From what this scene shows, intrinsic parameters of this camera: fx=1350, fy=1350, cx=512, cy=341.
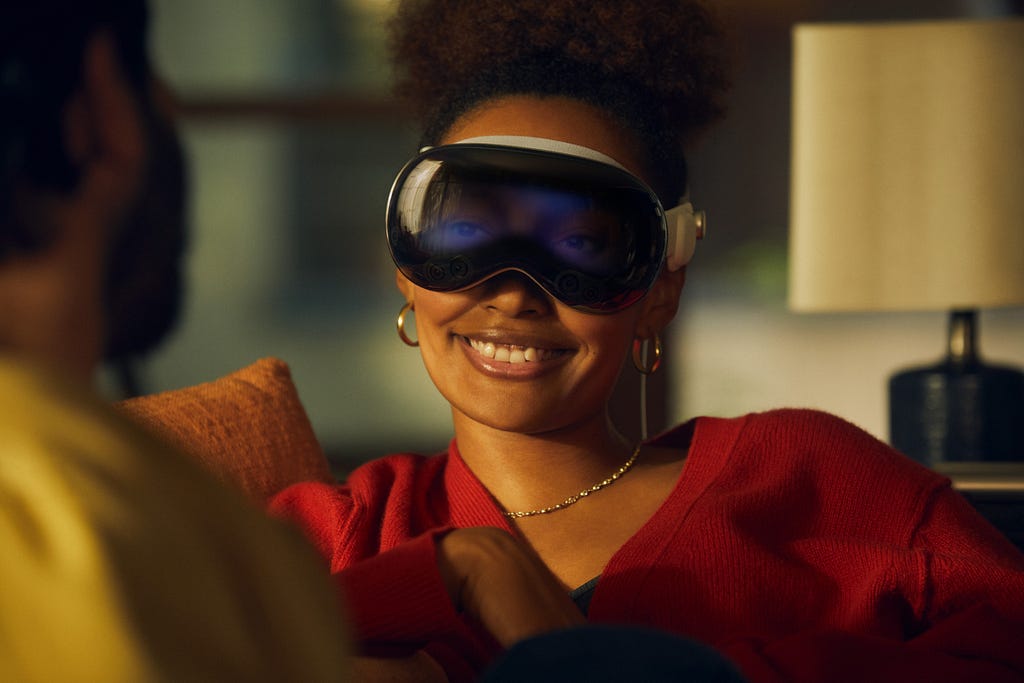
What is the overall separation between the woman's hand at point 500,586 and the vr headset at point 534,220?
0.36m

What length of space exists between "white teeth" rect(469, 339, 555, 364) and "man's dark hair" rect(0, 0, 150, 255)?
0.78m

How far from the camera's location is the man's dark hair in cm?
54

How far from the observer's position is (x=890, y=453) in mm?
1346

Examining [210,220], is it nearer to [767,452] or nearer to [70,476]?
[767,452]

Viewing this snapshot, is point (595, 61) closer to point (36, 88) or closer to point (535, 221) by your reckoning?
point (535, 221)

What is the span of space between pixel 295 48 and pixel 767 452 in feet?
10.0

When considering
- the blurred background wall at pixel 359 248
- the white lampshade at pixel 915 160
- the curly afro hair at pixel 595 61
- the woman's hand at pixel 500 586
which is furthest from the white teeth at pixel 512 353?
the blurred background wall at pixel 359 248

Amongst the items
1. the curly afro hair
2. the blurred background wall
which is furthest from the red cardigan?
the blurred background wall

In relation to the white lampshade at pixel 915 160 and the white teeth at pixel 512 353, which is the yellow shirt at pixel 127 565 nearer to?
the white teeth at pixel 512 353

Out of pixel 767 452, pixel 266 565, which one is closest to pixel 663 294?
pixel 767 452

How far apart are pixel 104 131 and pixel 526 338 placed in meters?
0.77

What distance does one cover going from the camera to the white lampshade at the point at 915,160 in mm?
2238

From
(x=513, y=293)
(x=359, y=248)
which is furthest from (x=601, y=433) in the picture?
(x=359, y=248)

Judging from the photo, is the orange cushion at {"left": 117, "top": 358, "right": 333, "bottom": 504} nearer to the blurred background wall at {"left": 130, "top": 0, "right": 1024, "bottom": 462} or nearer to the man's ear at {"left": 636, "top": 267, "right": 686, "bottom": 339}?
the man's ear at {"left": 636, "top": 267, "right": 686, "bottom": 339}
